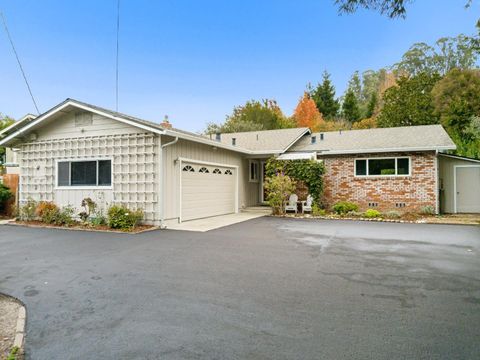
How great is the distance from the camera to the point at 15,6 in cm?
1416

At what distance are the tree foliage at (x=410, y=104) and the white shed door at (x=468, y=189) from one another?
647 inches

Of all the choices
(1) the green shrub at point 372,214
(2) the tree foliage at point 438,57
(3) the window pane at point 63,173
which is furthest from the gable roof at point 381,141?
(2) the tree foliage at point 438,57

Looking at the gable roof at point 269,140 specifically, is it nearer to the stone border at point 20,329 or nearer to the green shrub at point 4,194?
the green shrub at point 4,194

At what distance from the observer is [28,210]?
40.2 ft

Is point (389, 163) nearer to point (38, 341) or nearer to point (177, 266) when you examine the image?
point (177, 266)

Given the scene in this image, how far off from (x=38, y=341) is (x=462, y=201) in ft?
55.4

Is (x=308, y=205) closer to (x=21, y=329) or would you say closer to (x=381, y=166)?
(x=381, y=166)

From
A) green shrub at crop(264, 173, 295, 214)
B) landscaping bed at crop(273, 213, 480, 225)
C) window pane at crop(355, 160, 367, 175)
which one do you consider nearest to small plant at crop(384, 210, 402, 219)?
landscaping bed at crop(273, 213, 480, 225)

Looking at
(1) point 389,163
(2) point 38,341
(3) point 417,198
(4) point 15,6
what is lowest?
(2) point 38,341

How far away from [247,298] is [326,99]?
137ft

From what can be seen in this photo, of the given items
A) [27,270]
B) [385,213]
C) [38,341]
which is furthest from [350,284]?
[385,213]

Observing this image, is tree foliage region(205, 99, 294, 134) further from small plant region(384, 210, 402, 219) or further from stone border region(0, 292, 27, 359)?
stone border region(0, 292, 27, 359)

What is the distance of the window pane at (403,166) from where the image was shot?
46.2 ft

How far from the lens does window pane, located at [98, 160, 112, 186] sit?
11.3 m
